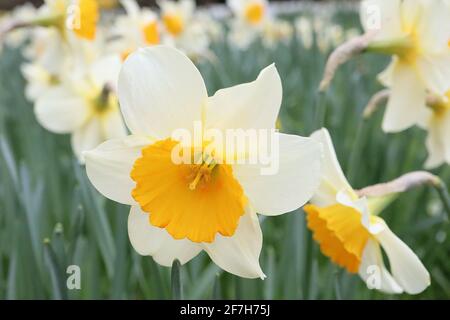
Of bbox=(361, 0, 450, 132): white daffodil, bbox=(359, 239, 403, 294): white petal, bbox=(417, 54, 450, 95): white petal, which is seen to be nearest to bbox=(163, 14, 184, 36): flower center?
bbox=(361, 0, 450, 132): white daffodil

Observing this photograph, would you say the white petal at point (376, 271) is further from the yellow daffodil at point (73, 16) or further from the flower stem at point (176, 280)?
the yellow daffodil at point (73, 16)

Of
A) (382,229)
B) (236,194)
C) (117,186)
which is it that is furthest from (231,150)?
(382,229)

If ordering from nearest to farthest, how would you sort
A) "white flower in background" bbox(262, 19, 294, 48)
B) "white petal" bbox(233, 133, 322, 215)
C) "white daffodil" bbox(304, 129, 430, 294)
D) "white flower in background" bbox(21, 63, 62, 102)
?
1. "white petal" bbox(233, 133, 322, 215)
2. "white daffodil" bbox(304, 129, 430, 294)
3. "white flower in background" bbox(21, 63, 62, 102)
4. "white flower in background" bbox(262, 19, 294, 48)

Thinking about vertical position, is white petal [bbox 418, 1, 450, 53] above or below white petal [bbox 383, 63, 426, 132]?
above

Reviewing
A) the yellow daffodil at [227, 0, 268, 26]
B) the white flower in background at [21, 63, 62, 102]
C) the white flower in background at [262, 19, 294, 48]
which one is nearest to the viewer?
the white flower in background at [21, 63, 62, 102]

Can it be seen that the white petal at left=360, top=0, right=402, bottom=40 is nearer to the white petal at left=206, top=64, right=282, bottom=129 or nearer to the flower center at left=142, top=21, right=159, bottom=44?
the white petal at left=206, top=64, right=282, bottom=129

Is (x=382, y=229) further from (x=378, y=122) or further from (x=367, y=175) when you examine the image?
(x=378, y=122)

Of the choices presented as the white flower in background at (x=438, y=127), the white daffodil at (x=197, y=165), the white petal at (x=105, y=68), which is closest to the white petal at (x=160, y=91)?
the white daffodil at (x=197, y=165)

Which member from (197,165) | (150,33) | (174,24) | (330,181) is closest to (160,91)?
(197,165)
